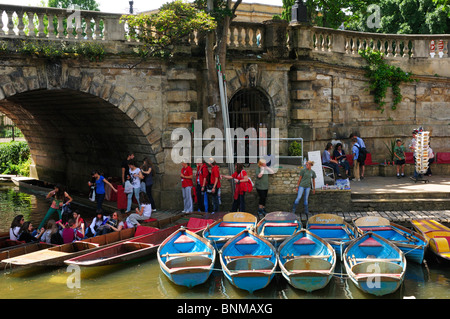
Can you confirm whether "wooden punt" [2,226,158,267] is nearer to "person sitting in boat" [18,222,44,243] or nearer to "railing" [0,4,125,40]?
"person sitting in boat" [18,222,44,243]

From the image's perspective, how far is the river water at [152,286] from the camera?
38.1 ft

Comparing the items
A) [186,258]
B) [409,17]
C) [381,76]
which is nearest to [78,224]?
[186,258]

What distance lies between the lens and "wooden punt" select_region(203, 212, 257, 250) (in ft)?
46.5

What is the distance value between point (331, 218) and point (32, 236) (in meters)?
7.34

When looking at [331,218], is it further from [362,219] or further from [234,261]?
[234,261]

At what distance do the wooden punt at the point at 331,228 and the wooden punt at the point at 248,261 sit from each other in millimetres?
2007

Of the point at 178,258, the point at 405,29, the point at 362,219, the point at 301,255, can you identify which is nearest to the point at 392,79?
the point at 405,29

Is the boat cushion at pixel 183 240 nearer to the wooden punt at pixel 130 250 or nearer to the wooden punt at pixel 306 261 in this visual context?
the wooden punt at pixel 130 250

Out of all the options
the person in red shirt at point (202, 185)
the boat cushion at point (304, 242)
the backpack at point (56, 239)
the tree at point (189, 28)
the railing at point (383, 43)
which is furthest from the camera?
the railing at point (383, 43)

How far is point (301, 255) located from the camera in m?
12.8

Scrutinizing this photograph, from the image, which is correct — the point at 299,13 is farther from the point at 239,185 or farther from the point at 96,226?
the point at 96,226

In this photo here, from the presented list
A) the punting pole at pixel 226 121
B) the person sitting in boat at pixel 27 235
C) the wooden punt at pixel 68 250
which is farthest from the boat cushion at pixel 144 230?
the punting pole at pixel 226 121

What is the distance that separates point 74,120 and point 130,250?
9.14 m

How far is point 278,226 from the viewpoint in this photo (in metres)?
14.8
